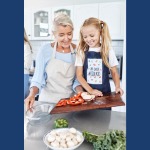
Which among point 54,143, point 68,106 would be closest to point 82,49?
point 68,106

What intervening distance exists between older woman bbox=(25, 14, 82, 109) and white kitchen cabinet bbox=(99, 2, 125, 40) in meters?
0.12

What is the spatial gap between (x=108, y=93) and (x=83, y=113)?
0.13 meters

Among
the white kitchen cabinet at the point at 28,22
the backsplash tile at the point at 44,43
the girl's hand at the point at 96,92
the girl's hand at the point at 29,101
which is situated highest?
the white kitchen cabinet at the point at 28,22

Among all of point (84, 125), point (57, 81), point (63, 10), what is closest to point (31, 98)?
point (57, 81)

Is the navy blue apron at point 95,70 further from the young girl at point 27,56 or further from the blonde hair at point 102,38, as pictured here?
the young girl at point 27,56

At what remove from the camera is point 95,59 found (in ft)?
2.54

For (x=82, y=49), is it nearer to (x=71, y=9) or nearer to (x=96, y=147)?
(x=71, y=9)

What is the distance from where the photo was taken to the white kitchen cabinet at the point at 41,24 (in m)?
0.80

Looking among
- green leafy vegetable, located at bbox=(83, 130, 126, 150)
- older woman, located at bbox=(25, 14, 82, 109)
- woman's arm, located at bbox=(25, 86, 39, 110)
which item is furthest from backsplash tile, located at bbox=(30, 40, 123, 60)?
green leafy vegetable, located at bbox=(83, 130, 126, 150)

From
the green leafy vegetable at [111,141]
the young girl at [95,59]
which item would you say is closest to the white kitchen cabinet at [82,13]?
the young girl at [95,59]

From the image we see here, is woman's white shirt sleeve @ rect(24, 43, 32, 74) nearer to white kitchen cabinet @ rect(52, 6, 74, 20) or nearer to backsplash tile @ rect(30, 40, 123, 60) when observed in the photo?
backsplash tile @ rect(30, 40, 123, 60)

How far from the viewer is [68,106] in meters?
0.77

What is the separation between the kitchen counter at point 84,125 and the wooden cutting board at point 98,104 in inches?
2.4

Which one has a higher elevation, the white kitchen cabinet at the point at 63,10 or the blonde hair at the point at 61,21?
the white kitchen cabinet at the point at 63,10
